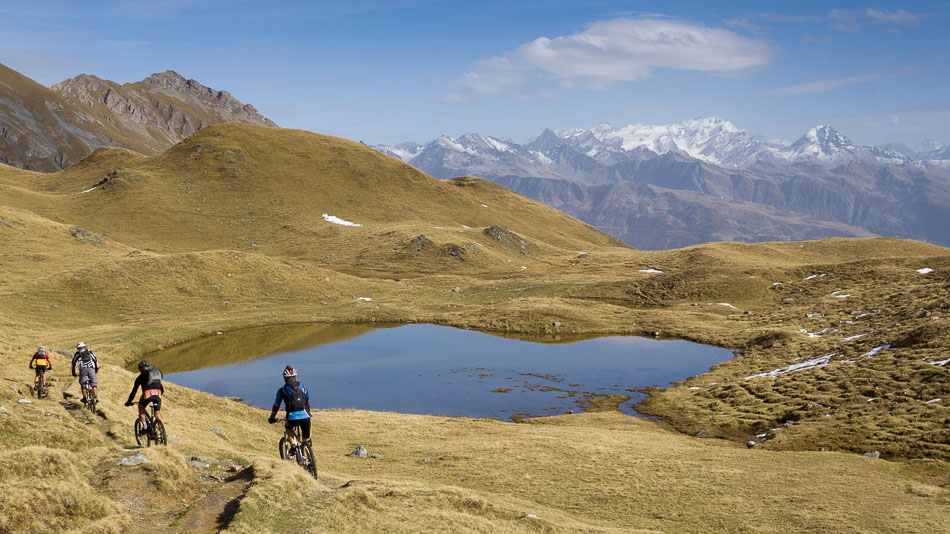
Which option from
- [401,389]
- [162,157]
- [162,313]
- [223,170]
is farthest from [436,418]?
[162,157]

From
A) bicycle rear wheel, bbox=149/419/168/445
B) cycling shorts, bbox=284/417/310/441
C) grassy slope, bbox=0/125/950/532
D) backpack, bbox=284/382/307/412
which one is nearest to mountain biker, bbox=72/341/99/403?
grassy slope, bbox=0/125/950/532

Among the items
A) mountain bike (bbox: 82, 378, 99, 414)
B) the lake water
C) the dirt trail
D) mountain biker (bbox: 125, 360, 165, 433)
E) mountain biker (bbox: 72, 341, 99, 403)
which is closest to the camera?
the dirt trail

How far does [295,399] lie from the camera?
20312mm

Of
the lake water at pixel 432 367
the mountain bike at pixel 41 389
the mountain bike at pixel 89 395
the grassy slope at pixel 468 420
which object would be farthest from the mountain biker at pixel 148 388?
the lake water at pixel 432 367

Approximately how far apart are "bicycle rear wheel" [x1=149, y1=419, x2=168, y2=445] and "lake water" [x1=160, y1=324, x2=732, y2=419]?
25023 millimetres

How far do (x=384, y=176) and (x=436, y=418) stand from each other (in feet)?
517

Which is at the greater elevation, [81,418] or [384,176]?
[384,176]

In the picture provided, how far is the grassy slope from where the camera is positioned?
64.0 feet

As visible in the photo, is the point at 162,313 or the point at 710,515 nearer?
the point at 710,515

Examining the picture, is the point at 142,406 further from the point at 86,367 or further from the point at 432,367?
the point at 432,367

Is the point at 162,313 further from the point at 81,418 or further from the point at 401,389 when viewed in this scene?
the point at 81,418

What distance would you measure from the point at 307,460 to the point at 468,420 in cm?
2227

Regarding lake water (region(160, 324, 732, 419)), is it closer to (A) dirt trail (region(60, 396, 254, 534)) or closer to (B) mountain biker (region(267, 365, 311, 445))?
(B) mountain biker (region(267, 365, 311, 445))

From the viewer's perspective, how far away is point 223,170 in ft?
571
